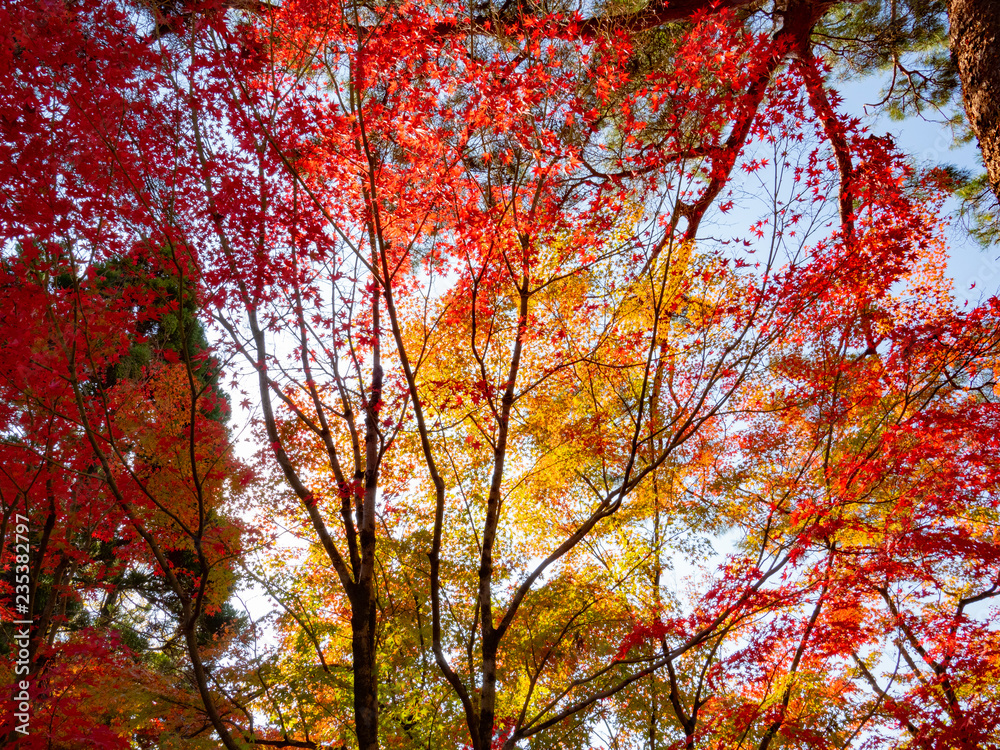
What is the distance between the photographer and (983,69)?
471cm

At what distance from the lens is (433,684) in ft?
23.4

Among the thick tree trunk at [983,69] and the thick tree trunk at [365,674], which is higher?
the thick tree trunk at [983,69]

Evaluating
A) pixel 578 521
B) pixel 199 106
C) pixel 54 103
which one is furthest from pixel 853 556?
pixel 54 103

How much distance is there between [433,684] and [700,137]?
652cm

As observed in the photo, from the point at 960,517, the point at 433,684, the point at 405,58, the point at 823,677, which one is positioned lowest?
the point at 823,677

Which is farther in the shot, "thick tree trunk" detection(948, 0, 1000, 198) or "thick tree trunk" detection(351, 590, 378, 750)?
"thick tree trunk" detection(948, 0, 1000, 198)

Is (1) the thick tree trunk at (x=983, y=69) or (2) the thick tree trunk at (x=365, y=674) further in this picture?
(1) the thick tree trunk at (x=983, y=69)

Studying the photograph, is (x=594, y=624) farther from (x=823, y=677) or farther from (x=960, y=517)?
(x=960, y=517)

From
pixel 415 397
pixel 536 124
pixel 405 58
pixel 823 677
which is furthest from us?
pixel 823 677

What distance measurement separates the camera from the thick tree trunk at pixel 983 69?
464 centimetres

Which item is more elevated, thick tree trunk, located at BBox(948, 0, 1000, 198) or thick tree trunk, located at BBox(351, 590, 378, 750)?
thick tree trunk, located at BBox(948, 0, 1000, 198)

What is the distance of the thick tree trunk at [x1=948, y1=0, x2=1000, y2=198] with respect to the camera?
183 inches

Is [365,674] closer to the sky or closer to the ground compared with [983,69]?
closer to the ground

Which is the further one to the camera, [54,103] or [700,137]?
[700,137]
